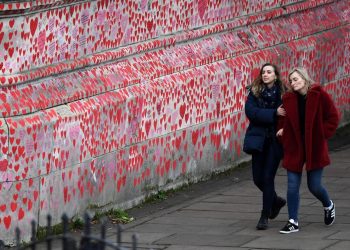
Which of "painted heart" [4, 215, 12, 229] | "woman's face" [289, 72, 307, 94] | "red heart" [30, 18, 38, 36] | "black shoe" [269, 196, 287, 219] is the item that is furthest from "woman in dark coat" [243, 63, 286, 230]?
"painted heart" [4, 215, 12, 229]

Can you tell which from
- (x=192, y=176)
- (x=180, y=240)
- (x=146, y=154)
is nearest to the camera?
(x=180, y=240)

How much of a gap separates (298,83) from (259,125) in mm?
615

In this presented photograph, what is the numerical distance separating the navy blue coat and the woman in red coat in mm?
196

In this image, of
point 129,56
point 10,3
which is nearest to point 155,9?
point 129,56

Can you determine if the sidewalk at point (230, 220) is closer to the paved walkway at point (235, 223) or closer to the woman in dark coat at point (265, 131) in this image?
the paved walkway at point (235, 223)

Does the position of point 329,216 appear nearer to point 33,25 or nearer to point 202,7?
point 33,25

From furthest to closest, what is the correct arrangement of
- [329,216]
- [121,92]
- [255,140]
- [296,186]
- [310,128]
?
1. [121,92]
2. [329,216]
3. [255,140]
4. [296,186]
5. [310,128]

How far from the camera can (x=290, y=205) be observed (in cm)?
1141

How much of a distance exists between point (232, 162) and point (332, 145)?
1947mm

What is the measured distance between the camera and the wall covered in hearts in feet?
37.3

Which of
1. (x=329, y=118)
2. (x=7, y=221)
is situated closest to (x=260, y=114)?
(x=329, y=118)

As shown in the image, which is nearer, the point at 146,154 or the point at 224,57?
the point at 146,154

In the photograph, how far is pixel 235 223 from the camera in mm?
11945

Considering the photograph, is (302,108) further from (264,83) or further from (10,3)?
(10,3)
